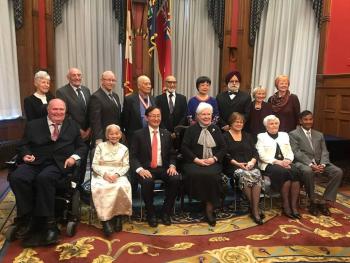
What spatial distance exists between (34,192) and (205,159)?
1.73 meters

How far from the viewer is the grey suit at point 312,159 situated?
3627mm

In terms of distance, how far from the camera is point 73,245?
2.76 meters

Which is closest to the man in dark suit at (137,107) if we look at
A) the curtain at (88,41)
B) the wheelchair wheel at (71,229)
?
the wheelchair wheel at (71,229)

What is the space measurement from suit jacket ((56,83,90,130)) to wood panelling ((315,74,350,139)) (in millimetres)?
4092

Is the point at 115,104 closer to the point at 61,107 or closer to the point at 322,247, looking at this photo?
the point at 61,107

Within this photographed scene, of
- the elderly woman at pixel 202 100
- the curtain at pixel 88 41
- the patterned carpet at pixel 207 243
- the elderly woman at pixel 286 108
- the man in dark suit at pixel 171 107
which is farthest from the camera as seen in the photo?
the curtain at pixel 88 41

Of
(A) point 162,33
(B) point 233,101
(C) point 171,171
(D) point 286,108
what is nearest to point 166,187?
(C) point 171,171

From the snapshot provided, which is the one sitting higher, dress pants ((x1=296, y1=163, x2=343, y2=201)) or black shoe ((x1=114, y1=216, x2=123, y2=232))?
dress pants ((x1=296, y1=163, x2=343, y2=201))

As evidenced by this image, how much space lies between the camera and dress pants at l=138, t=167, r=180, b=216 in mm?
3176

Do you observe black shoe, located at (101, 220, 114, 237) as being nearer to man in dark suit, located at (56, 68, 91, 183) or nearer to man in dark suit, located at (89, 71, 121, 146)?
man in dark suit, located at (56, 68, 91, 183)

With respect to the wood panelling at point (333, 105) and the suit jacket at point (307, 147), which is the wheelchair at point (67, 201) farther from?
the wood panelling at point (333, 105)

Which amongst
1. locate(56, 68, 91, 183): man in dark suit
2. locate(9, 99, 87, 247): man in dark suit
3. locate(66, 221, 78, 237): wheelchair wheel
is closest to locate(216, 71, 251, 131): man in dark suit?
locate(56, 68, 91, 183): man in dark suit

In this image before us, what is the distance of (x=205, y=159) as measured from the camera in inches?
137

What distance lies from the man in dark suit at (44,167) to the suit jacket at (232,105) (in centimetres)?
175
